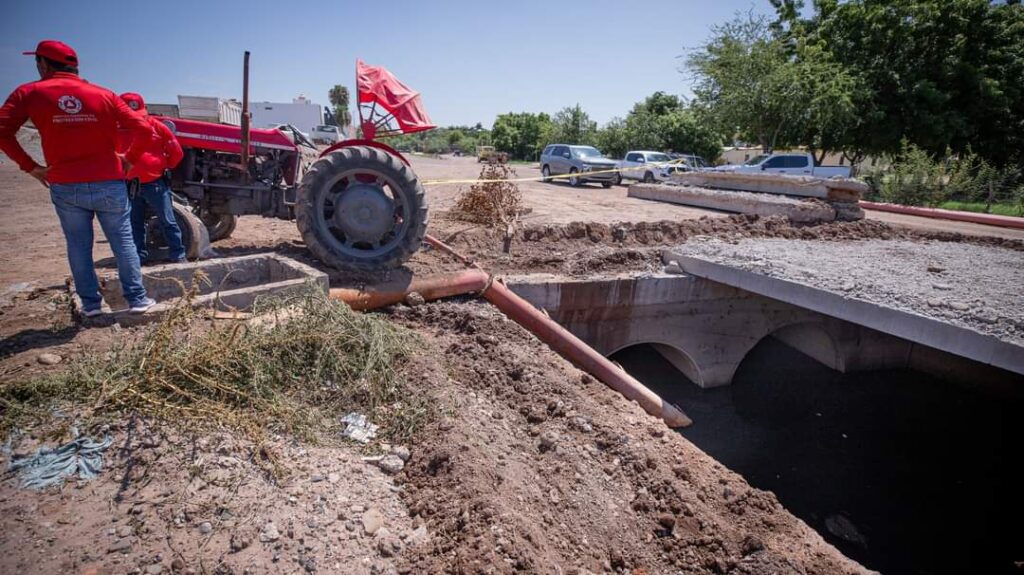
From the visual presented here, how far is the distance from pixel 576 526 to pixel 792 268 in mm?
5087

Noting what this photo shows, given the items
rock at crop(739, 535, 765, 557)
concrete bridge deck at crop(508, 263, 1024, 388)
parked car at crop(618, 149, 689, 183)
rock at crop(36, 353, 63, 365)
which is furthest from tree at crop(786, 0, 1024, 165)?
rock at crop(36, 353, 63, 365)

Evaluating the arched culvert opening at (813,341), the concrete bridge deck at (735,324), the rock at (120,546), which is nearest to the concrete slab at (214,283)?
the rock at (120,546)

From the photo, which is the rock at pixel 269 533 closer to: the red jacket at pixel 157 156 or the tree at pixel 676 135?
the red jacket at pixel 157 156

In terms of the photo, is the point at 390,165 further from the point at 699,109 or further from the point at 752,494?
the point at 699,109

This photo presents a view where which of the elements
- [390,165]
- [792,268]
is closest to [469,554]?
[390,165]

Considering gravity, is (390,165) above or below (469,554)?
above

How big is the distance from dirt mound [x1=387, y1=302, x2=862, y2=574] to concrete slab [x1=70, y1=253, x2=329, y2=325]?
1.41m

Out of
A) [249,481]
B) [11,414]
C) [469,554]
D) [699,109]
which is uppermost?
[699,109]

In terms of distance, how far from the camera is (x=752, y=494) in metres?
3.49

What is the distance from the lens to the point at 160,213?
185 inches

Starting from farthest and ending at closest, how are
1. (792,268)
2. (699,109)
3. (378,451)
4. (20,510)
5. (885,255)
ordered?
1. (699,109)
2. (885,255)
3. (792,268)
4. (378,451)
5. (20,510)

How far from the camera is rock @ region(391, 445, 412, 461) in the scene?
9.53 ft

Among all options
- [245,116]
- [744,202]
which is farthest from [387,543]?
[744,202]

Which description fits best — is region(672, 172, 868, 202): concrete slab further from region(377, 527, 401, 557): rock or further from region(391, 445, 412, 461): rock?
region(377, 527, 401, 557): rock
